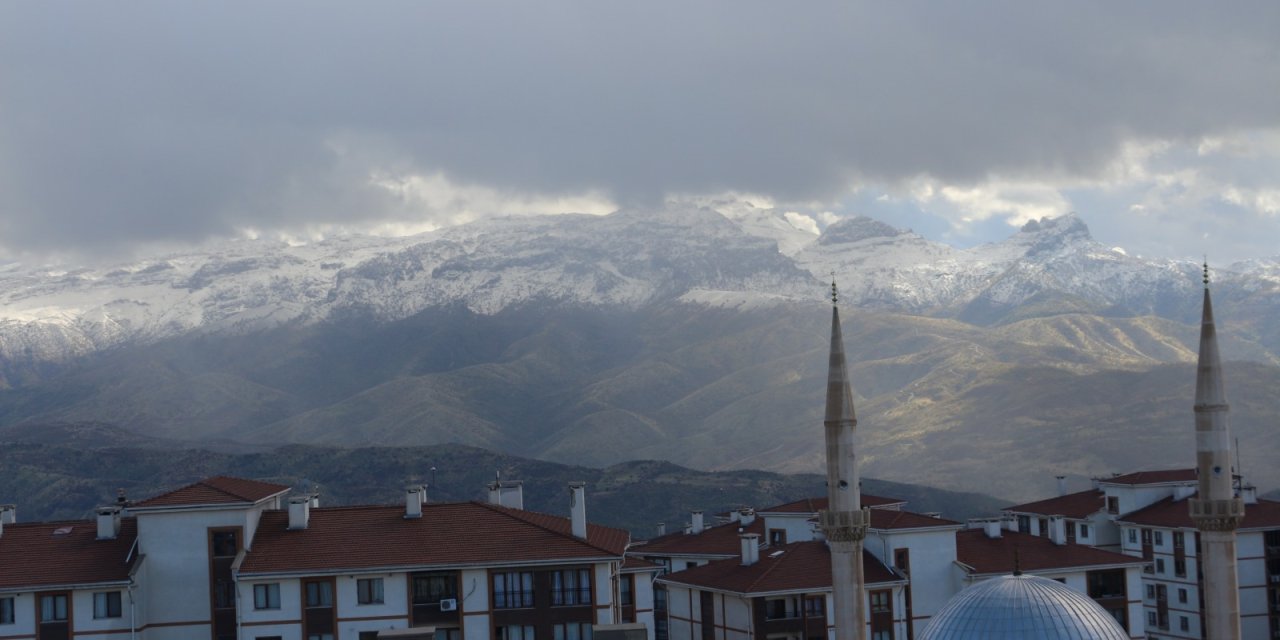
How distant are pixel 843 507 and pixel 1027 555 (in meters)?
34.5

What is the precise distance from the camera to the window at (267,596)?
57.5 meters

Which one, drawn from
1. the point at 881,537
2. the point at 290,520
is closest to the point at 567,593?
the point at 290,520

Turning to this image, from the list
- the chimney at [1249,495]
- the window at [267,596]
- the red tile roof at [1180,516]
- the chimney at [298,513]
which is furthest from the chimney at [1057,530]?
the window at [267,596]

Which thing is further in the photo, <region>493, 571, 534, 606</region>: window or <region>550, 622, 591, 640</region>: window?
<region>493, 571, 534, 606</region>: window

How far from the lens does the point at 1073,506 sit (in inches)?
3861

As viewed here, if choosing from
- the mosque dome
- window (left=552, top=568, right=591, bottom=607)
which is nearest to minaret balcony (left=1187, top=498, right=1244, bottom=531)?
the mosque dome

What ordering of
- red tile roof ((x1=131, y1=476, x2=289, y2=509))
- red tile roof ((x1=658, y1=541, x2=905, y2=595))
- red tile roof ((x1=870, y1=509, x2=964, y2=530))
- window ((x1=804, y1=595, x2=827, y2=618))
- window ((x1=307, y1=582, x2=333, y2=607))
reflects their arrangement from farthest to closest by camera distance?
red tile roof ((x1=870, y1=509, x2=964, y2=530))
window ((x1=804, y1=595, x2=827, y2=618))
red tile roof ((x1=658, y1=541, x2=905, y2=595))
red tile roof ((x1=131, y1=476, x2=289, y2=509))
window ((x1=307, y1=582, x2=333, y2=607))

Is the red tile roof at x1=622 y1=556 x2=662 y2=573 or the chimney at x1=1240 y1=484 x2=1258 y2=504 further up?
the chimney at x1=1240 y1=484 x2=1258 y2=504

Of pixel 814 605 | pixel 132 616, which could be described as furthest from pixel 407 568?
pixel 814 605

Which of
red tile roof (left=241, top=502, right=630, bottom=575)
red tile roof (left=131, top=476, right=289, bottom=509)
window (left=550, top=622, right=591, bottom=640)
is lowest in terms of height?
window (left=550, top=622, right=591, bottom=640)

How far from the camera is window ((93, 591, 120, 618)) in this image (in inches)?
2240

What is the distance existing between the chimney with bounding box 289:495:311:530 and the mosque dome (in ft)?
89.1

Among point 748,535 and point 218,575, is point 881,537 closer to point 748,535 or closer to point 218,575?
point 748,535

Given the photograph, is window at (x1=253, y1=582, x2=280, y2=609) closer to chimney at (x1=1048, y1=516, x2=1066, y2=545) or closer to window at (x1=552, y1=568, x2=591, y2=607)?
window at (x1=552, y1=568, x2=591, y2=607)
